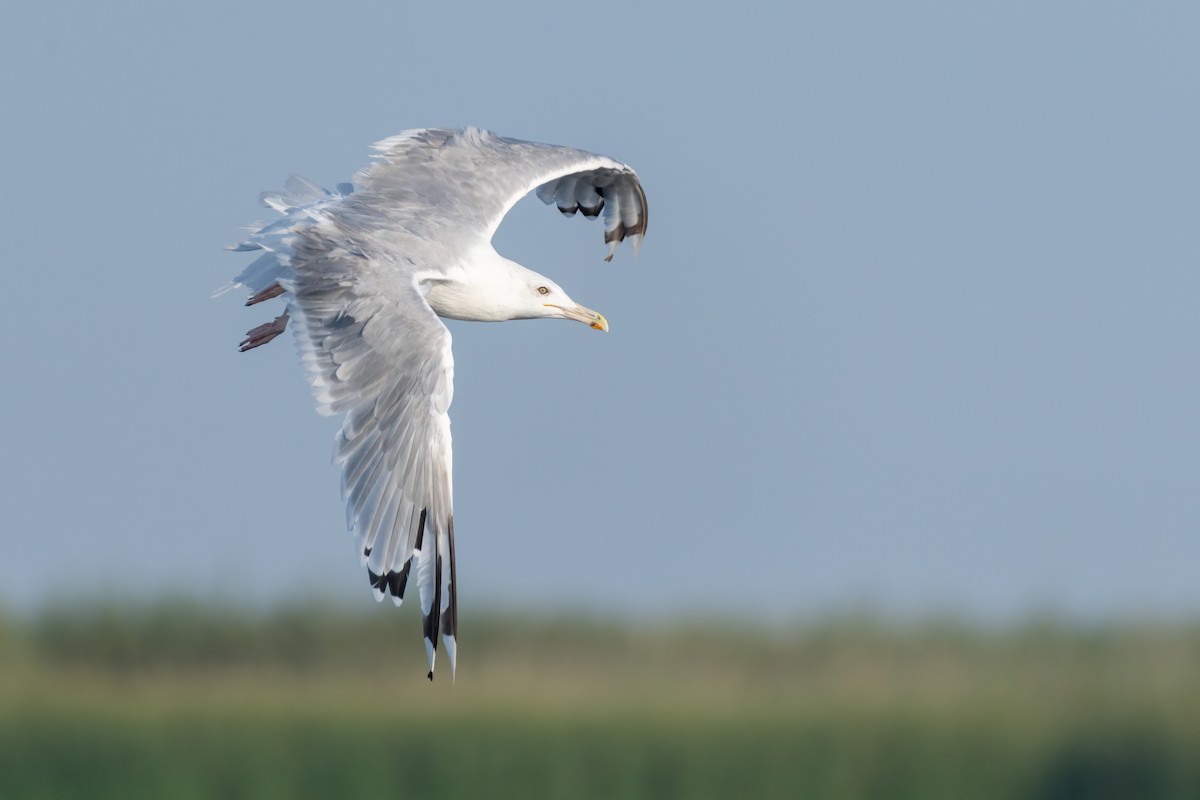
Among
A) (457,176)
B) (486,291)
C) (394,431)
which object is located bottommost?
(394,431)

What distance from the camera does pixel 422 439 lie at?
24.5 ft

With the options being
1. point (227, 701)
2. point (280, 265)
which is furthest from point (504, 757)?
point (280, 265)

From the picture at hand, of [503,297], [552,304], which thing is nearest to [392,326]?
[503,297]

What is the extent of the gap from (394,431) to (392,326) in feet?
1.22

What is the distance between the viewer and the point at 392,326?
24.4 ft

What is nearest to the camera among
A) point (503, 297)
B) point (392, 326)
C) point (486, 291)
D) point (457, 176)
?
point (392, 326)

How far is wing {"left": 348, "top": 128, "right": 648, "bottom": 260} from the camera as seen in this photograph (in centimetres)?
828

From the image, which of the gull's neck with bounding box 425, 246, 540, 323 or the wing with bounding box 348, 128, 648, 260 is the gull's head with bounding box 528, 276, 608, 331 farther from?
the wing with bounding box 348, 128, 648, 260

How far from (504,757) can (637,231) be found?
423 centimetres

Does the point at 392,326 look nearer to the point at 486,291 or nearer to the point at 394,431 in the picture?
the point at 394,431

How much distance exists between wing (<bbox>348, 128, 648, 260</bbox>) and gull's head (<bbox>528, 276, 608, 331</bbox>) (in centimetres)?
30

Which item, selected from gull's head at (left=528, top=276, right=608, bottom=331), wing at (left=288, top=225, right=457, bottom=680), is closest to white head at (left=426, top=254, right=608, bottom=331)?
gull's head at (left=528, top=276, right=608, bottom=331)

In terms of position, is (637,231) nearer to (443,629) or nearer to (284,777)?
(443,629)

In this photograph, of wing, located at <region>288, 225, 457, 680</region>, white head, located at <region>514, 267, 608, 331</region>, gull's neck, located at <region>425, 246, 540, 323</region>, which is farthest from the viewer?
white head, located at <region>514, 267, 608, 331</region>
